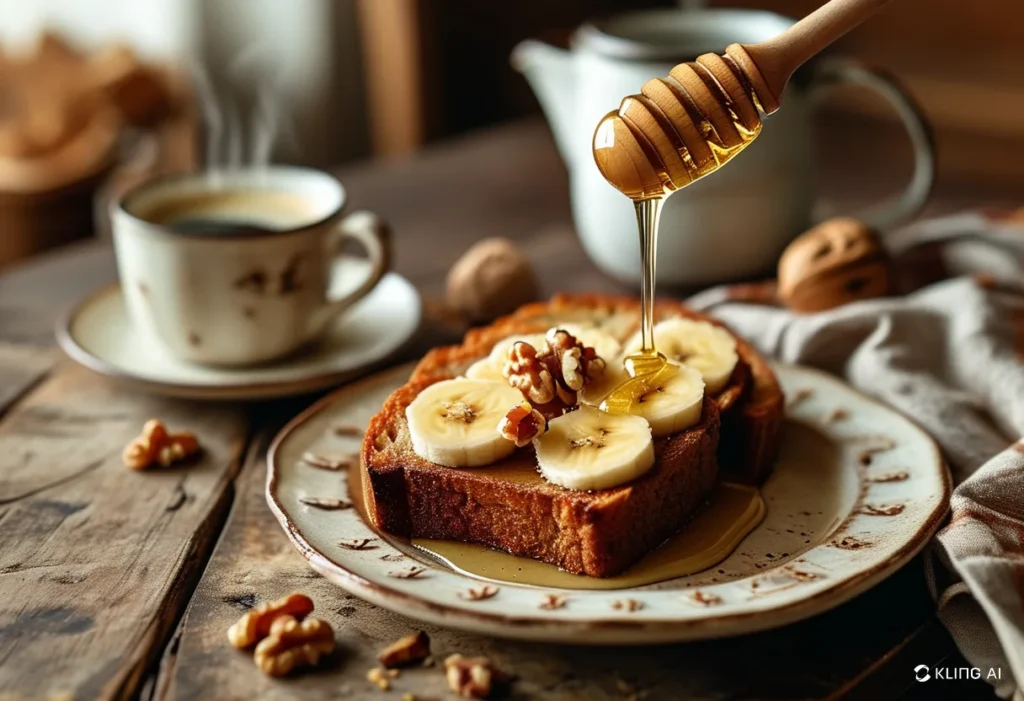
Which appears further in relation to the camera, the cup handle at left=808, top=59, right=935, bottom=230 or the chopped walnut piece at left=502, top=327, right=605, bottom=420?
the cup handle at left=808, top=59, right=935, bottom=230

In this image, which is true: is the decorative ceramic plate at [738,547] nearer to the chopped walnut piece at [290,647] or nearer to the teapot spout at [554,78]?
the chopped walnut piece at [290,647]

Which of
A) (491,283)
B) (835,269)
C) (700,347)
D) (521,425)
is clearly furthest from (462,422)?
(835,269)

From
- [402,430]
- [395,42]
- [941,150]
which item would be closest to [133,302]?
[402,430]

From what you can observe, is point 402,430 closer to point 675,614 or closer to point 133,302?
point 675,614

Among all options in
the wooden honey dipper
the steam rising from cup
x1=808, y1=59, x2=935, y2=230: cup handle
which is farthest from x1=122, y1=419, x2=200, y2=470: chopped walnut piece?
the steam rising from cup

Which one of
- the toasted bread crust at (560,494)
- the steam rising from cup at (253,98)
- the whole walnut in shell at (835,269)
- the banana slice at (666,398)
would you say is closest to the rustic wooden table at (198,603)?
the toasted bread crust at (560,494)

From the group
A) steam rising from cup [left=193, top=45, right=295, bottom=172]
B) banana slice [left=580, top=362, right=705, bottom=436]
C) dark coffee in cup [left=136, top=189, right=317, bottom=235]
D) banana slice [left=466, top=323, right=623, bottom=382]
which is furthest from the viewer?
steam rising from cup [left=193, top=45, right=295, bottom=172]

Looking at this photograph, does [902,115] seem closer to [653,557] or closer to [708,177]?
[708,177]

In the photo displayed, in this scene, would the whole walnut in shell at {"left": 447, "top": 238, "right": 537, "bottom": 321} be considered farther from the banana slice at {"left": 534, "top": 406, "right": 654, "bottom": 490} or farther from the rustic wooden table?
the banana slice at {"left": 534, "top": 406, "right": 654, "bottom": 490}
